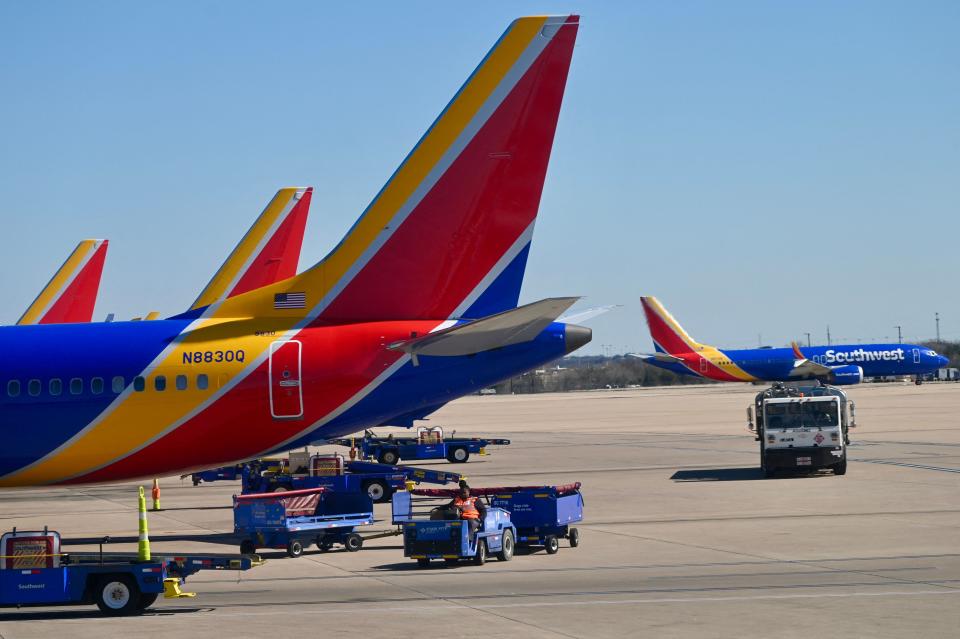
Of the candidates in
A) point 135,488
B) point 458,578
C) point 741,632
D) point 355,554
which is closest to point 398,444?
point 135,488

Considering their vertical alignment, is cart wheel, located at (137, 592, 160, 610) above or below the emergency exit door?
below

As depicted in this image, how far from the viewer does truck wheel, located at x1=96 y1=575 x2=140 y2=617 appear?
2053cm

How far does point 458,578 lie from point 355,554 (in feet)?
17.9

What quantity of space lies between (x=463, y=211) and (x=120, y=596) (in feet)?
31.1

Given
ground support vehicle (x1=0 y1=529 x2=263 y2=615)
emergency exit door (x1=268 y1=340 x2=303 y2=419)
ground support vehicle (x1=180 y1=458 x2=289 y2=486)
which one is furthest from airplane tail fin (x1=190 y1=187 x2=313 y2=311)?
ground support vehicle (x1=0 y1=529 x2=263 y2=615)

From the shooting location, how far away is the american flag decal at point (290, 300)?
2442 cm

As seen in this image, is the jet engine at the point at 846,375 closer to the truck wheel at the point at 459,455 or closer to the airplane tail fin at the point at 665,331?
the airplane tail fin at the point at 665,331

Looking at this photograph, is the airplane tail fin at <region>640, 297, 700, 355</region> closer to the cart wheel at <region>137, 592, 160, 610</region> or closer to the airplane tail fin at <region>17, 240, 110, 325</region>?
the airplane tail fin at <region>17, 240, 110, 325</region>

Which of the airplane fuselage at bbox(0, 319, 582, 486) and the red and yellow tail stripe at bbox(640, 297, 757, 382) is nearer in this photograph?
the airplane fuselage at bbox(0, 319, 582, 486)

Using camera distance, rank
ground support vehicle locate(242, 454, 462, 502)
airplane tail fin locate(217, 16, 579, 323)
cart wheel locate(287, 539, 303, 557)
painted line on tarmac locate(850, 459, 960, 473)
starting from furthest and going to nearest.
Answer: painted line on tarmac locate(850, 459, 960, 473)
ground support vehicle locate(242, 454, 462, 502)
cart wheel locate(287, 539, 303, 557)
airplane tail fin locate(217, 16, 579, 323)

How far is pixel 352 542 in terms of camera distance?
29.5m

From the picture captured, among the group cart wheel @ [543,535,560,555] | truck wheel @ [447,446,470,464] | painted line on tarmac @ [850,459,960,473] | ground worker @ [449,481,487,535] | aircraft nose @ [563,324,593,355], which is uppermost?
aircraft nose @ [563,324,593,355]

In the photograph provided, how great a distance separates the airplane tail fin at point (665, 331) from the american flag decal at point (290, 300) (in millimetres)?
114027

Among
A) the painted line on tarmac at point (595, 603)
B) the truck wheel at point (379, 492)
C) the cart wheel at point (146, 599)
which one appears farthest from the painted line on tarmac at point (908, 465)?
the cart wheel at point (146, 599)
